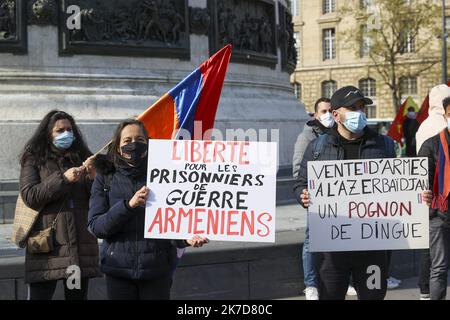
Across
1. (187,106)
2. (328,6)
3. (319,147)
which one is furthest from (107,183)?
(328,6)

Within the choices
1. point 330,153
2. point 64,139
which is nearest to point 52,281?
point 64,139

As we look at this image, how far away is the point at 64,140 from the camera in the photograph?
5.41 meters

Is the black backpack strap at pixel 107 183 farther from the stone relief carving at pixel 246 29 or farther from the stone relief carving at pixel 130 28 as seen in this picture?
the stone relief carving at pixel 246 29

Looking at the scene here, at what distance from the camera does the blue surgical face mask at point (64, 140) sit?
539 centimetres

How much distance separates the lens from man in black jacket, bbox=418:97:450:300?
6246 millimetres

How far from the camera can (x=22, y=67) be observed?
34.5 ft

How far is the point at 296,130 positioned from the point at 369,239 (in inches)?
326

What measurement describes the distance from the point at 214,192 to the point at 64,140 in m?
1.31

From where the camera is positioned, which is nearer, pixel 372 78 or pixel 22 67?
pixel 22 67

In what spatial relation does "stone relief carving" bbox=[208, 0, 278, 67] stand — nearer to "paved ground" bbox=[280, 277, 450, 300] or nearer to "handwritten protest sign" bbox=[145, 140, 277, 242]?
"paved ground" bbox=[280, 277, 450, 300]

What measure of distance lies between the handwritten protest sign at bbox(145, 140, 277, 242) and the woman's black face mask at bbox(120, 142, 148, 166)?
91mm

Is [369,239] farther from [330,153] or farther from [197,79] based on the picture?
[197,79]

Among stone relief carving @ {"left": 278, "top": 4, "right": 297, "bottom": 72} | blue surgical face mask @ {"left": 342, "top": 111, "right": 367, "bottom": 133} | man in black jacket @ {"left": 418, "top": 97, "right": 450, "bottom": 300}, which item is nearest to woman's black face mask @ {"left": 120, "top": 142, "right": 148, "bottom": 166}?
blue surgical face mask @ {"left": 342, "top": 111, "right": 367, "bottom": 133}

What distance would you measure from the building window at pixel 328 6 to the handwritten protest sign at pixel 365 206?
55680mm
